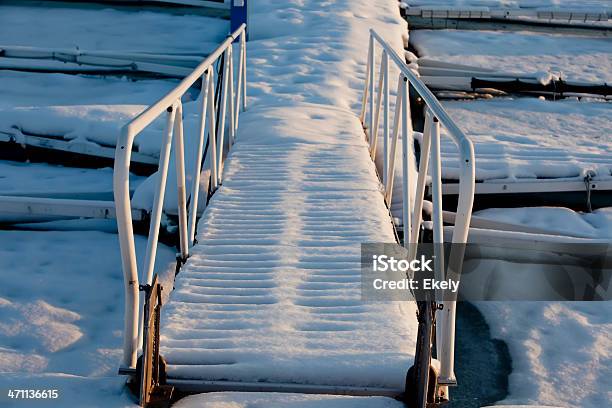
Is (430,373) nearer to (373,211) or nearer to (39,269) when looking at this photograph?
(373,211)

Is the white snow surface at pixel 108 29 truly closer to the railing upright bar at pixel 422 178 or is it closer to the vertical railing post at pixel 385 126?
the vertical railing post at pixel 385 126

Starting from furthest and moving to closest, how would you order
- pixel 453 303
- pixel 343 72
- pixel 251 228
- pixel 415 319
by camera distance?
1. pixel 343 72
2. pixel 251 228
3. pixel 415 319
4. pixel 453 303

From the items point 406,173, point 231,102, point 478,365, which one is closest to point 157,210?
point 406,173

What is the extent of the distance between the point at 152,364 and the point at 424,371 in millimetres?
902

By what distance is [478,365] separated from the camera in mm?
4125

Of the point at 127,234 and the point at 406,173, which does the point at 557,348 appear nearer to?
the point at 406,173

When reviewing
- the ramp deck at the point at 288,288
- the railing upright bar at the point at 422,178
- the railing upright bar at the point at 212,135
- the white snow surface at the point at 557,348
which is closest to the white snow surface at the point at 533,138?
the white snow surface at the point at 557,348

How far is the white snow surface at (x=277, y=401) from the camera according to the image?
2.41 metres

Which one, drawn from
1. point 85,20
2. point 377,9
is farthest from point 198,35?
point 377,9

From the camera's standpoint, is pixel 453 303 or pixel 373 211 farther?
pixel 373 211

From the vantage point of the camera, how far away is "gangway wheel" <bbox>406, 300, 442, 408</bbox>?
7.65 feet

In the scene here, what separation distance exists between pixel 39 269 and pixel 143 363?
105 inches

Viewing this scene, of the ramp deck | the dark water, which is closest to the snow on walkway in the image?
the ramp deck

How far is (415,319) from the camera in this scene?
3.01m
